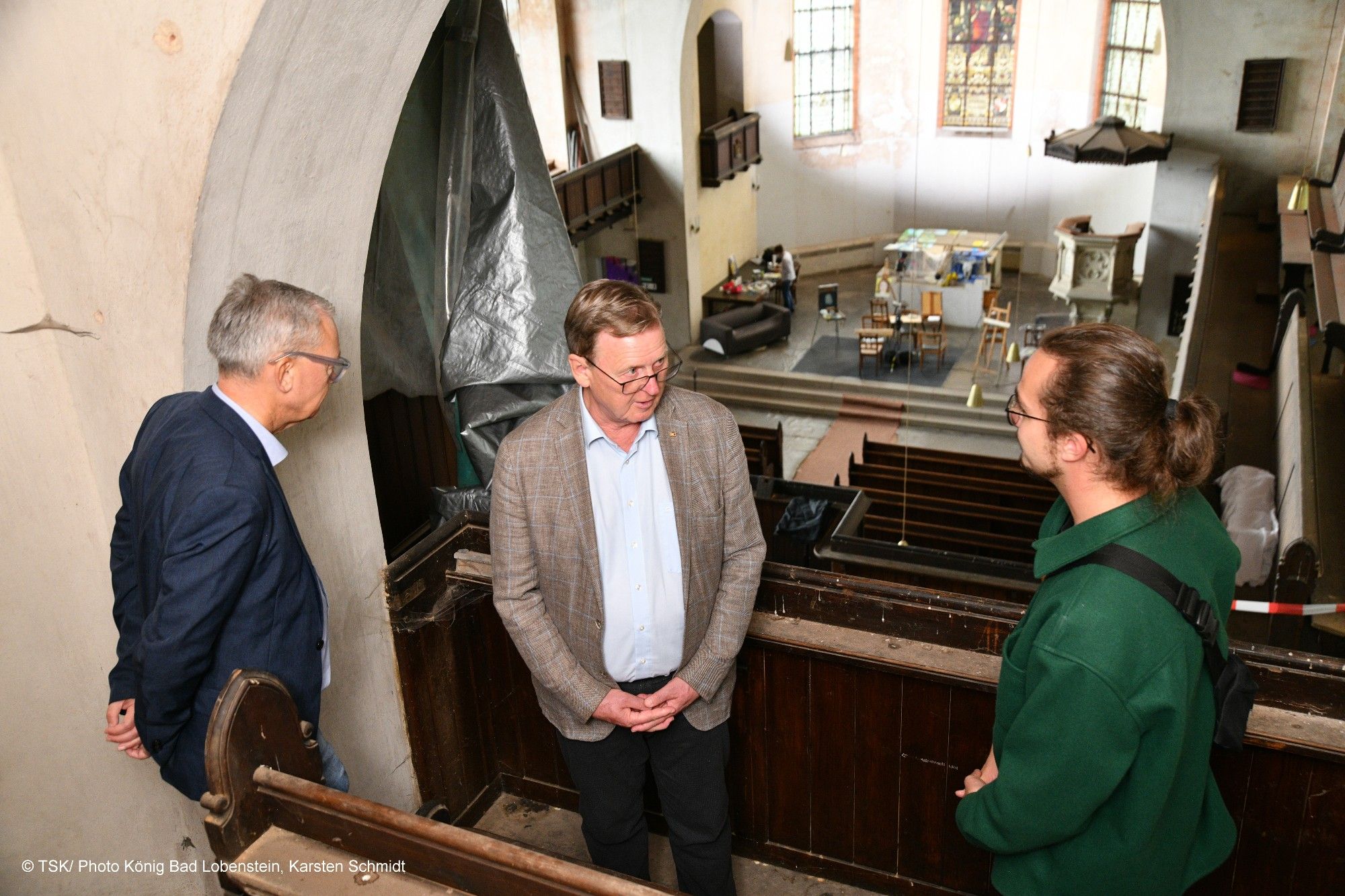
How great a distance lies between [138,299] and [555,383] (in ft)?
4.11

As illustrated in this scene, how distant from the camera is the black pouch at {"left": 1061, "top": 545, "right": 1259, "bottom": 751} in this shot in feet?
4.91

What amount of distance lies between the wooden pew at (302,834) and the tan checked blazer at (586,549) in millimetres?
561

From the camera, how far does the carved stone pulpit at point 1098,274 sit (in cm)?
1199

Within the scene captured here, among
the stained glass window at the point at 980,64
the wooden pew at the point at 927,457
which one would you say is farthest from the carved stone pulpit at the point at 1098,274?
the wooden pew at the point at 927,457

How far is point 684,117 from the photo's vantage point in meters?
12.1

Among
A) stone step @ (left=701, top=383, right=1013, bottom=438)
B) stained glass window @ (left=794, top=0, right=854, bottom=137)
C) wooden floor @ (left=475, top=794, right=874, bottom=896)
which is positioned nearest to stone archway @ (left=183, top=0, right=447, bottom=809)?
wooden floor @ (left=475, top=794, right=874, bottom=896)

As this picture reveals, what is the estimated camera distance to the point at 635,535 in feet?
6.86

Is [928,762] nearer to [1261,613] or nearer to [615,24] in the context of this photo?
[1261,613]

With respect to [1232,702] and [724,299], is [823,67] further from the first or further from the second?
[1232,702]

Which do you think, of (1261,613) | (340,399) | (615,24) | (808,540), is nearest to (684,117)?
(615,24)

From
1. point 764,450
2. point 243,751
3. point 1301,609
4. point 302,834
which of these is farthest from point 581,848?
point 764,450

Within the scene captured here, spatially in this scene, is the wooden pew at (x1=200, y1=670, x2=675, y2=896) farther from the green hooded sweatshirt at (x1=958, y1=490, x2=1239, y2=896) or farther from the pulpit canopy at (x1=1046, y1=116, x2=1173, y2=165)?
the pulpit canopy at (x1=1046, y1=116, x2=1173, y2=165)

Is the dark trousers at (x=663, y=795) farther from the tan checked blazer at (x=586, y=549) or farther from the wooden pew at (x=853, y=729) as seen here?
the wooden pew at (x=853, y=729)

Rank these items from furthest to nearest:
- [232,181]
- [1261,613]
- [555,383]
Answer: [1261,613]
[555,383]
[232,181]
